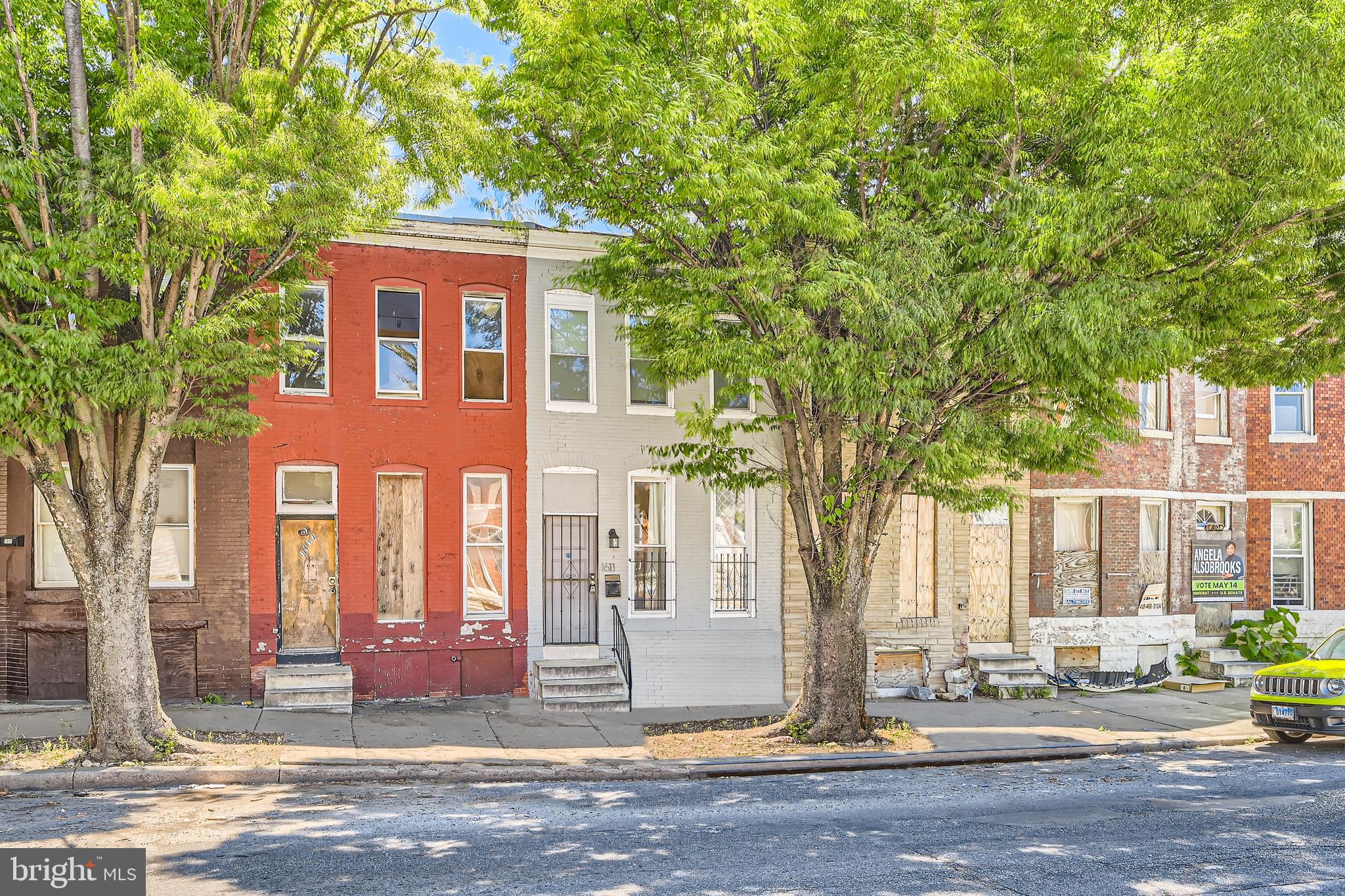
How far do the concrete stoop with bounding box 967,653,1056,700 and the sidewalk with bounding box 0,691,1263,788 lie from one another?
1.57 feet

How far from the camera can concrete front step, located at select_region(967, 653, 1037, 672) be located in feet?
58.9

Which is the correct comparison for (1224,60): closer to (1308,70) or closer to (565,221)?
(1308,70)

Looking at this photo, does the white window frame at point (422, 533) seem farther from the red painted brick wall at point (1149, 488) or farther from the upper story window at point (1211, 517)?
the upper story window at point (1211, 517)

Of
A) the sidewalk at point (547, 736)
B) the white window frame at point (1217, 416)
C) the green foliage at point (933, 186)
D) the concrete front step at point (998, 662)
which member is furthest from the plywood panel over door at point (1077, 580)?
the green foliage at point (933, 186)

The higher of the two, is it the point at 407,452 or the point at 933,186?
the point at 933,186

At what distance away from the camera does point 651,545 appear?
1697cm

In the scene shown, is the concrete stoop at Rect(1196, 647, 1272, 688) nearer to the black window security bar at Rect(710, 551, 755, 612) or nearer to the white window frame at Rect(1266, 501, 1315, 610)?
the white window frame at Rect(1266, 501, 1315, 610)

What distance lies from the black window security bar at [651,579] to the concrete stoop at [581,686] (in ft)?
4.10

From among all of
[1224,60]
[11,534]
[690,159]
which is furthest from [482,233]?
[1224,60]

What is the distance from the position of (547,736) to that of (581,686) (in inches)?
88.3

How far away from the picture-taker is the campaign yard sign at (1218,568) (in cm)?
2044

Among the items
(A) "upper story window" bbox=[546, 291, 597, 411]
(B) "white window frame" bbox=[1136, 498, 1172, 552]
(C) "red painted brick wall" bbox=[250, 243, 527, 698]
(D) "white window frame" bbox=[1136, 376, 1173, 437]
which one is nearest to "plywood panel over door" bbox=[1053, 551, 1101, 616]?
(B) "white window frame" bbox=[1136, 498, 1172, 552]

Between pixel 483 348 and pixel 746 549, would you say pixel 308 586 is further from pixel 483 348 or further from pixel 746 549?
pixel 746 549

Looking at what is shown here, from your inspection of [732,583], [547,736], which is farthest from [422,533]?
[732,583]
